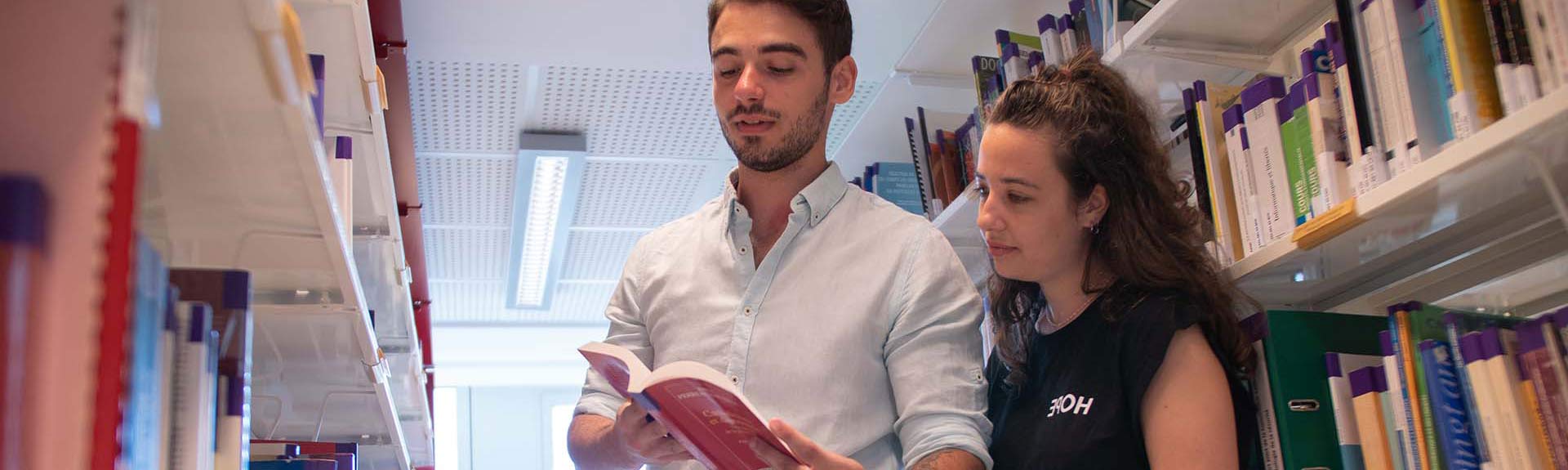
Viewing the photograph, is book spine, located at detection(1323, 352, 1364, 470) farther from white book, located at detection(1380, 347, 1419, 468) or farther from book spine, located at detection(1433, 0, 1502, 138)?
book spine, located at detection(1433, 0, 1502, 138)

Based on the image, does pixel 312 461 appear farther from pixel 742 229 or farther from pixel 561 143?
pixel 561 143

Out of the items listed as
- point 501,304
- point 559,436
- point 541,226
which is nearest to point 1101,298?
point 541,226

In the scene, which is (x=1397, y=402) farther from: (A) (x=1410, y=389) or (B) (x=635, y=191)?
(B) (x=635, y=191)

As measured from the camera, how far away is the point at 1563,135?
1279mm

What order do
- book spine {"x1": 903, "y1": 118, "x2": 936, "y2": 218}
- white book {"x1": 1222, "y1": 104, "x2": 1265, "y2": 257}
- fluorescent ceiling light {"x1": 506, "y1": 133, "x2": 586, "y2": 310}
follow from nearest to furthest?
white book {"x1": 1222, "y1": 104, "x2": 1265, "y2": 257}
book spine {"x1": 903, "y1": 118, "x2": 936, "y2": 218}
fluorescent ceiling light {"x1": 506, "y1": 133, "x2": 586, "y2": 310}

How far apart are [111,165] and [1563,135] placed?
1.28 metres

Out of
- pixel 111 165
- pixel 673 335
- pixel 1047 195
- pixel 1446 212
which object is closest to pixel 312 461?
pixel 673 335

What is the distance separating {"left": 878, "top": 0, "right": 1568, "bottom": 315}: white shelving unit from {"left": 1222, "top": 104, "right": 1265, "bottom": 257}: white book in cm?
5

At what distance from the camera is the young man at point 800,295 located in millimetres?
1629

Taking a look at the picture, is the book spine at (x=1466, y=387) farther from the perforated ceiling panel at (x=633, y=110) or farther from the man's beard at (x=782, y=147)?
the perforated ceiling panel at (x=633, y=110)

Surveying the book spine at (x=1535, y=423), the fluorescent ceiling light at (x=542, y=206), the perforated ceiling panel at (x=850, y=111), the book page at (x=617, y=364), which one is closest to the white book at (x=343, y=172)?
the book page at (x=617, y=364)

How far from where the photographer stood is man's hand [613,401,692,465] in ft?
5.06

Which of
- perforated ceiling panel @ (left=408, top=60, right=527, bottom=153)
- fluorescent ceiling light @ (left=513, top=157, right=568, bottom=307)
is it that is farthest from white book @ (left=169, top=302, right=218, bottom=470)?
fluorescent ceiling light @ (left=513, top=157, right=568, bottom=307)

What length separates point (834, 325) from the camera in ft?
5.54
